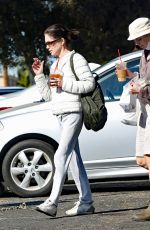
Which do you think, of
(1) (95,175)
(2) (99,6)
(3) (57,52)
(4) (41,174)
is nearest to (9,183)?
(4) (41,174)

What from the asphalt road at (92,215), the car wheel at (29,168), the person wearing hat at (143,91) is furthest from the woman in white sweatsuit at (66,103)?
the car wheel at (29,168)

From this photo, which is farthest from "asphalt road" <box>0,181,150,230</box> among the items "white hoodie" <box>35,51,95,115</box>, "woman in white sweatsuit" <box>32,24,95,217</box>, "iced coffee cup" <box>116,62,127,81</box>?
"iced coffee cup" <box>116,62,127,81</box>

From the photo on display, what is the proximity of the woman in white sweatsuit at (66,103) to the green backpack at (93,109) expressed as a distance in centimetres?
6

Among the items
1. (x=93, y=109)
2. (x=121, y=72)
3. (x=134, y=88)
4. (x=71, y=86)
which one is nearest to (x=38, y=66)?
(x=71, y=86)

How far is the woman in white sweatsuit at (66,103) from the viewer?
7.59m

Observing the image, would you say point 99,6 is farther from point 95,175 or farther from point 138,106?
point 138,106

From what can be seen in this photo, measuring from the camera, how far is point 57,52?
7836 millimetres

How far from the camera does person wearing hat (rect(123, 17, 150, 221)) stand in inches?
285

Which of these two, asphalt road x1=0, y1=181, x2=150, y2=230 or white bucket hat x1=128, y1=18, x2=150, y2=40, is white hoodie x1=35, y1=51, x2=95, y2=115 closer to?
white bucket hat x1=128, y1=18, x2=150, y2=40

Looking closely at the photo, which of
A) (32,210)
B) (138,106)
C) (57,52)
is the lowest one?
(32,210)

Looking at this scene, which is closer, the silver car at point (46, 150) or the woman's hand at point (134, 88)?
the woman's hand at point (134, 88)

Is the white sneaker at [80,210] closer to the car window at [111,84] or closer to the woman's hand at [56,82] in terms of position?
the woman's hand at [56,82]

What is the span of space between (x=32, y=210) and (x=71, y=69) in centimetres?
174

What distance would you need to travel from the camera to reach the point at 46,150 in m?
10.0
